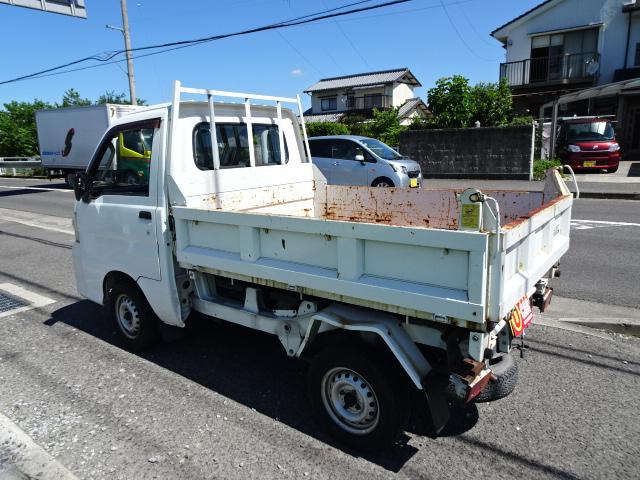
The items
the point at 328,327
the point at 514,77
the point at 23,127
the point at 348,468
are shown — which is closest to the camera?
the point at 348,468

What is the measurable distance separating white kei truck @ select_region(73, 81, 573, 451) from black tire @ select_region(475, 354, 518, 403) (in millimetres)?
12

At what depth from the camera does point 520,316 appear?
293 cm

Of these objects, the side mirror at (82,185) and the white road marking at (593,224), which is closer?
the side mirror at (82,185)

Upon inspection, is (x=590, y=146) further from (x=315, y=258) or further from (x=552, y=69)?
(x=315, y=258)

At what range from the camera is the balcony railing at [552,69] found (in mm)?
25219

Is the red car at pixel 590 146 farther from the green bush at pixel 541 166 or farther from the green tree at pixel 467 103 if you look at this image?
the green tree at pixel 467 103

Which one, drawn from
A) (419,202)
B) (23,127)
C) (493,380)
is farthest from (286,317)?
(23,127)

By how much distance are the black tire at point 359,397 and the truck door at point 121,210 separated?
1.74 m

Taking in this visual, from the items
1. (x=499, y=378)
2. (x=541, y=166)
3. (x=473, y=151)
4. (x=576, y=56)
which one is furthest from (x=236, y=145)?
(x=576, y=56)

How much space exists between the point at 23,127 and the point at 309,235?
Result: 48.2m

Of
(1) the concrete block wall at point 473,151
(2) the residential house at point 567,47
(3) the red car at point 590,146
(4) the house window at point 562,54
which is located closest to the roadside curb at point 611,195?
(1) the concrete block wall at point 473,151

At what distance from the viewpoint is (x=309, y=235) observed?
3.02 metres

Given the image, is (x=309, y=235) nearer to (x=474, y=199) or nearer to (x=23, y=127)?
(x=474, y=199)

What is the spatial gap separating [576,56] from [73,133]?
2584 centimetres
